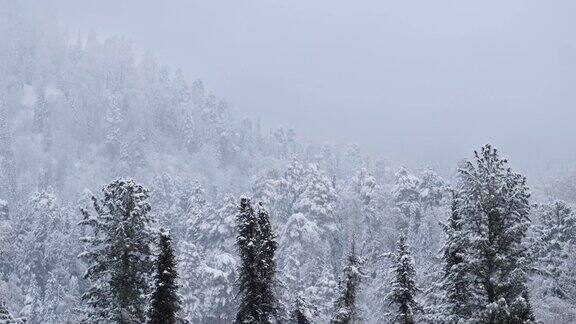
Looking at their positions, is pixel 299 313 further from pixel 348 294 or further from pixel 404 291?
pixel 404 291

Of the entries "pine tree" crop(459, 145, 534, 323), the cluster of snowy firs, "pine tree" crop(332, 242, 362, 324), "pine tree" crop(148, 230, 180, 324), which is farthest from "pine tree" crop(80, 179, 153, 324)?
"pine tree" crop(459, 145, 534, 323)

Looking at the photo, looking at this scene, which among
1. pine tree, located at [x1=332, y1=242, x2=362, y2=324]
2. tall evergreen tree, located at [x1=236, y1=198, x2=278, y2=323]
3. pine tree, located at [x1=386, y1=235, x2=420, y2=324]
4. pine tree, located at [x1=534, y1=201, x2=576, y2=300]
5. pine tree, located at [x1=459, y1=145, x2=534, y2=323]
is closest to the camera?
pine tree, located at [x1=459, y1=145, x2=534, y2=323]

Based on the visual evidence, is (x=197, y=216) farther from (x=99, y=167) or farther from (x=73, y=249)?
(x=99, y=167)

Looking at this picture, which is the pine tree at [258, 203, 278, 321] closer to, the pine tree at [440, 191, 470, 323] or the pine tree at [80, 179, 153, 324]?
the pine tree at [80, 179, 153, 324]

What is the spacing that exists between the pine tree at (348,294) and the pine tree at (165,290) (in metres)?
11.3

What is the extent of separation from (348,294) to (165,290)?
40.7 feet

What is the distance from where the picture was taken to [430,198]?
82.6m

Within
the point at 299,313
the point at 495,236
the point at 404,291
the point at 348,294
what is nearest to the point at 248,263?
the point at 299,313

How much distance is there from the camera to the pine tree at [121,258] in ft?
84.8

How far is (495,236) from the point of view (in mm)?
26625

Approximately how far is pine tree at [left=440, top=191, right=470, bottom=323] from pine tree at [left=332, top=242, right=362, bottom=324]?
495 centimetres

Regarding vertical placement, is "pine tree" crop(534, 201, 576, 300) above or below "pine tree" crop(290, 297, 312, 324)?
above

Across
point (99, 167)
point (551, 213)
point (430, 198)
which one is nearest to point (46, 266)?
point (430, 198)

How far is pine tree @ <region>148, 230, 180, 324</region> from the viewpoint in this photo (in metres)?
23.0
